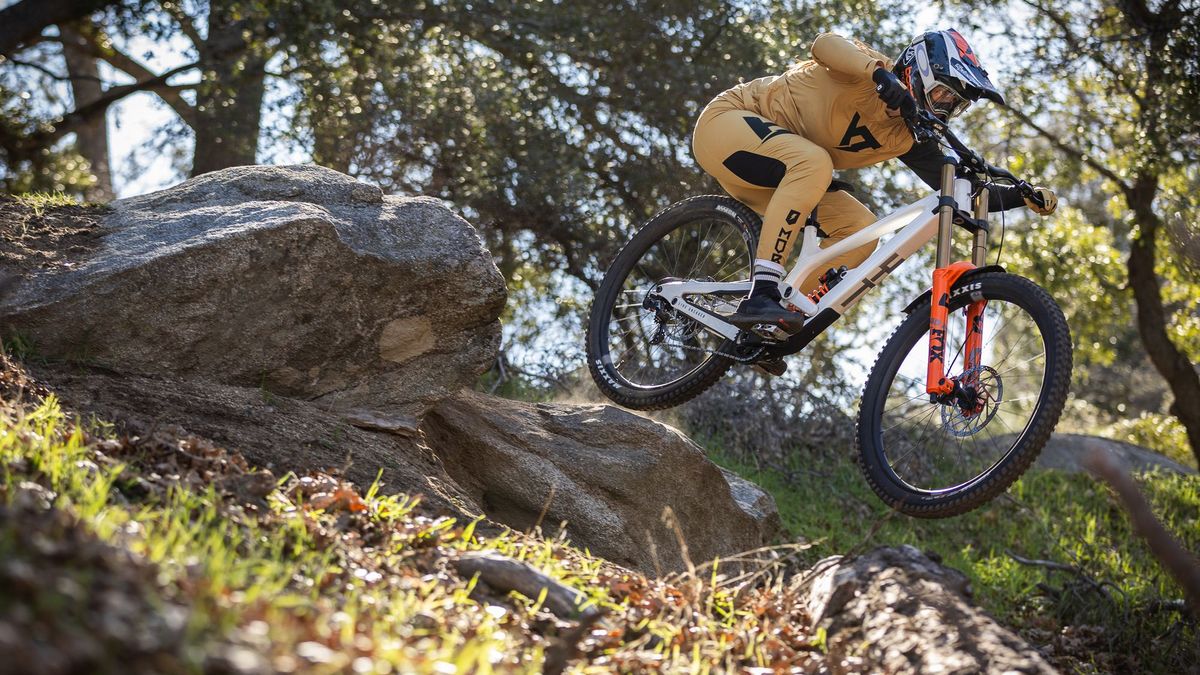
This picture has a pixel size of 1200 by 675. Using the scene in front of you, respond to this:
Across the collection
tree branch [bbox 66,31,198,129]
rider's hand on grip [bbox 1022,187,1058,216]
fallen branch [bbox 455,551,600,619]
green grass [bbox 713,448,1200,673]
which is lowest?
green grass [bbox 713,448,1200,673]

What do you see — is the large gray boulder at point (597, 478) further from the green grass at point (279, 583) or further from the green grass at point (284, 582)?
the green grass at point (279, 583)

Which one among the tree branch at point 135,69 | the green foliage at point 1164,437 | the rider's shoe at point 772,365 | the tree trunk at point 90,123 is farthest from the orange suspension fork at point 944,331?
the tree trunk at point 90,123

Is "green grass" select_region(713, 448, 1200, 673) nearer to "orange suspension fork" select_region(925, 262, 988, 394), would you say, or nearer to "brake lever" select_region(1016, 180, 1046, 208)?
"orange suspension fork" select_region(925, 262, 988, 394)

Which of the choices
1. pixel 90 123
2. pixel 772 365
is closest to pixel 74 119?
pixel 90 123

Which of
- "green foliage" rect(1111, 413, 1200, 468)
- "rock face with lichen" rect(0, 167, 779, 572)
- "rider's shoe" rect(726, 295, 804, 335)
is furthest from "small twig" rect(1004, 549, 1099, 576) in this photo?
"green foliage" rect(1111, 413, 1200, 468)

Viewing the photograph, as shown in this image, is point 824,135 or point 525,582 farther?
point 824,135

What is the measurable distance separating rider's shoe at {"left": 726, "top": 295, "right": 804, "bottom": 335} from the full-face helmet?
105 centimetres

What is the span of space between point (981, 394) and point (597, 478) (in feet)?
6.17

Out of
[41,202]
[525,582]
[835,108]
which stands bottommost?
[525,582]

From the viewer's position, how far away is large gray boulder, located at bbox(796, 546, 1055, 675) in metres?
3.18

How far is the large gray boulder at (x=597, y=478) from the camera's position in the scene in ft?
16.8

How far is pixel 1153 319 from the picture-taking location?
11078 mm

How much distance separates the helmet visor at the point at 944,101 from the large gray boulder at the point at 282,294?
2.10 meters

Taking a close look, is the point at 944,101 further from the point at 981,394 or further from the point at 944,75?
the point at 981,394
